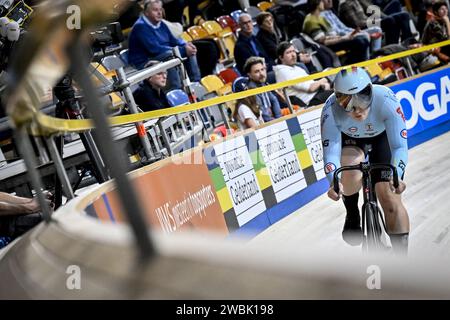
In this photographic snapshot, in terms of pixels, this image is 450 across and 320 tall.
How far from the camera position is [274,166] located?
17.9ft

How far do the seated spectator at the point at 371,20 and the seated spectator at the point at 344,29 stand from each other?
10.1 inches

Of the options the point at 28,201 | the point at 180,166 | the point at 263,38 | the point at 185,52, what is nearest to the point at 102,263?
the point at 28,201

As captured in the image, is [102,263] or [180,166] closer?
[102,263]

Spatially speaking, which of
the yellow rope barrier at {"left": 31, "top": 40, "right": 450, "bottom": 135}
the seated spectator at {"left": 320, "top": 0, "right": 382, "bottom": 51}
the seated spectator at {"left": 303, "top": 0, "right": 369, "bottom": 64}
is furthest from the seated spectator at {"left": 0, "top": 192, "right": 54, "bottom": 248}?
the seated spectator at {"left": 320, "top": 0, "right": 382, "bottom": 51}

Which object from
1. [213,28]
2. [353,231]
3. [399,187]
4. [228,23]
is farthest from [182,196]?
[228,23]

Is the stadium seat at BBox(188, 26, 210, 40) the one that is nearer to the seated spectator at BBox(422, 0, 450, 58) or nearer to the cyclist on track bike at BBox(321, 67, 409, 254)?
the seated spectator at BBox(422, 0, 450, 58)

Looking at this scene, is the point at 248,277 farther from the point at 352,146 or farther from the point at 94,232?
the point at 352,146

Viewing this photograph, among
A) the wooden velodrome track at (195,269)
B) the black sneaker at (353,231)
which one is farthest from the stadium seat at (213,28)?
the wooden velodrome track at (195,269)

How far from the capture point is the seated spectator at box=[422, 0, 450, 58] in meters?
9.24

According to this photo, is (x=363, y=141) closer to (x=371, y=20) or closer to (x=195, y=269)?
(x=195, y=269)

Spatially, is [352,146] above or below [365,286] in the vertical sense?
below

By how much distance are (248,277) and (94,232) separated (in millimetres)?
639

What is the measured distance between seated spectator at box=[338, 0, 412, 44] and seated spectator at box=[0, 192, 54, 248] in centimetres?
783

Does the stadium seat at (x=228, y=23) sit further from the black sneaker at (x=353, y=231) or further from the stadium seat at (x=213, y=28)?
the black sneaker at (x=353, y=231)
